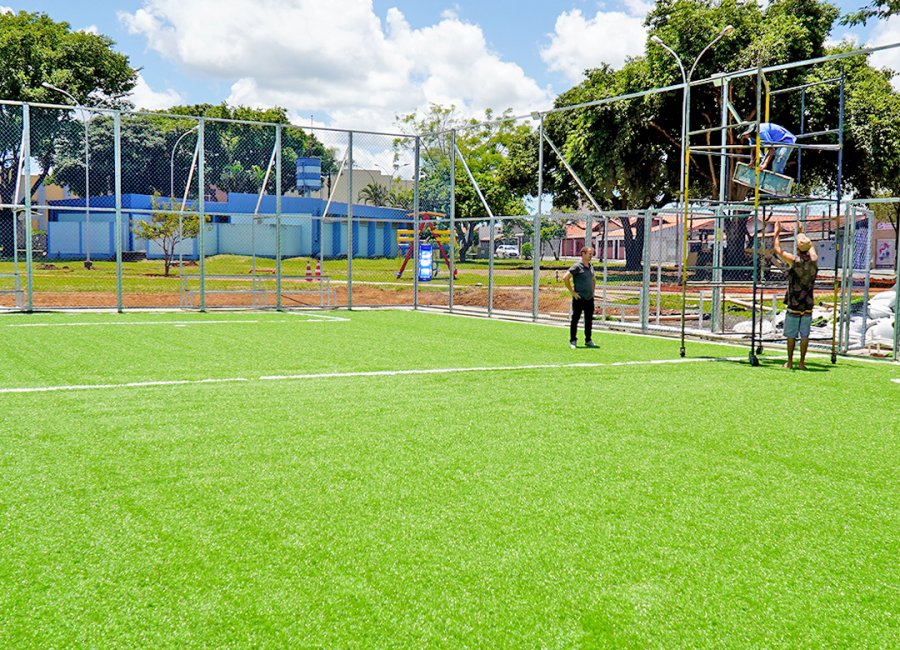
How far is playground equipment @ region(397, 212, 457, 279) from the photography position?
76.5ft

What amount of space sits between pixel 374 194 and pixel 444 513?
19.6 meters

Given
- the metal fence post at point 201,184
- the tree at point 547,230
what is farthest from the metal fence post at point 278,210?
the tree at point 547,230

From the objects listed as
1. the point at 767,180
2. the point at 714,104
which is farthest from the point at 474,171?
the point at 767,180

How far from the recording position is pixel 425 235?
23.6 metres

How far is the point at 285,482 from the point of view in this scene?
16.6 feet

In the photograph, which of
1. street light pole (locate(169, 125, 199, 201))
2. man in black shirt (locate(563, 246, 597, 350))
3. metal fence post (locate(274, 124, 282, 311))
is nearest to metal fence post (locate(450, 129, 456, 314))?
metal fence post (locate(274, 124, 282, 311))

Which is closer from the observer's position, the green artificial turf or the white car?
the green artificial turf

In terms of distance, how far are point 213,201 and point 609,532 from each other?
740 inches

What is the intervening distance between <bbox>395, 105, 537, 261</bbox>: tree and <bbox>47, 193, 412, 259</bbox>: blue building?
144 centimetres

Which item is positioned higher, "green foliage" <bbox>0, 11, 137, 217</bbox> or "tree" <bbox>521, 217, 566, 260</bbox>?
"green foliage" <bbox>0, 11, 137, 217</bbox>

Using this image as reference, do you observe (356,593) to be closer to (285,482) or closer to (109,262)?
(285,482)

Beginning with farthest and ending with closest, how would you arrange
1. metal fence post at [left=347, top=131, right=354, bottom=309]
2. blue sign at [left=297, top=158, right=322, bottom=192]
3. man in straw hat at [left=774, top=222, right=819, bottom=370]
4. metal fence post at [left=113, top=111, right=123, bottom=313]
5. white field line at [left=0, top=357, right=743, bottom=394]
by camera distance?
1. blue sign at [left=297, top=158, right=322, bottom=192]
2. metal fence post at [left=347, top=131, right=354, bottom=309]
3. metal fence post at [left=113, top=111, right=123, bottom=313]
4. man in straw hat at [left=774, top=222, right=819, bottom=370]
5. white field line at [left=0, top=357, right=743, bottom=394]

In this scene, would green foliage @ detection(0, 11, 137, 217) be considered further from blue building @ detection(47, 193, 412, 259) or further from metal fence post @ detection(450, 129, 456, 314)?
metal fence post @ detection(450, 129, 456, 314)

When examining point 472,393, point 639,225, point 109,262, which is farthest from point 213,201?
point 472,393
